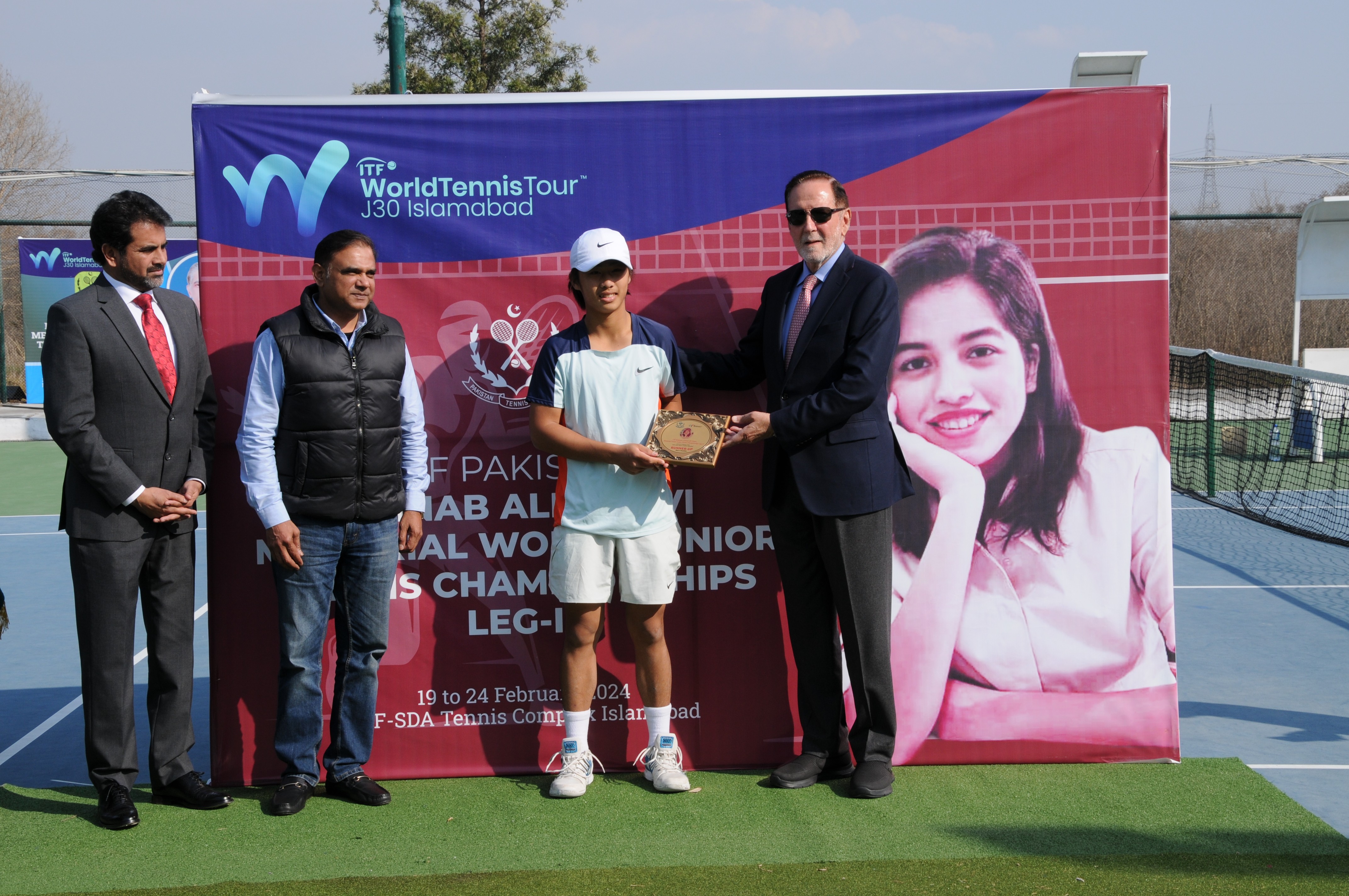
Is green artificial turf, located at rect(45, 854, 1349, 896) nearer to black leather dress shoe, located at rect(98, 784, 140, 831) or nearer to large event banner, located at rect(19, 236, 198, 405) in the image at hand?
black leather dress shoe, located at rect(98, 784, 140, 831)

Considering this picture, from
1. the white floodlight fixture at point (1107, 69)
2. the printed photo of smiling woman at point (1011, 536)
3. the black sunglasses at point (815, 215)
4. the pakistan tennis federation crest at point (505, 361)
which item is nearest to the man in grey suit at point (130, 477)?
the pakistan tennis federation crest at point (505, 361)

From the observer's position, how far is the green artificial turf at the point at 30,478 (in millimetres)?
11172

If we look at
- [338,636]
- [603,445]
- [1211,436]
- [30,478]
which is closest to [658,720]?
[603,445]

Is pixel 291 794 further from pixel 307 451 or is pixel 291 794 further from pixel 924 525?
pixel 924 525

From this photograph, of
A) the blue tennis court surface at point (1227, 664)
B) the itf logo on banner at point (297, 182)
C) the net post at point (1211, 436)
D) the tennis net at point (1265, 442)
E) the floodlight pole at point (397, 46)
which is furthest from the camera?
the net post at point (1211, 436)

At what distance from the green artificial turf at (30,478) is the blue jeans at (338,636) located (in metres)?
7.51

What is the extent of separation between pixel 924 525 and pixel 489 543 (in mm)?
1607

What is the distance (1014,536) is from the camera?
4.10 meters

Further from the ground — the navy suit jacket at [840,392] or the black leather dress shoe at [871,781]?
the navy suit jacket at [840,392]

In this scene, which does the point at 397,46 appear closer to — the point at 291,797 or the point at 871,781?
the point at 291,797

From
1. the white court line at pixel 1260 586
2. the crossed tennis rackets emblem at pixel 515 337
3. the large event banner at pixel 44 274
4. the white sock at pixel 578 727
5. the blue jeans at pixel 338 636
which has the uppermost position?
the large event banner at pixel 44 274

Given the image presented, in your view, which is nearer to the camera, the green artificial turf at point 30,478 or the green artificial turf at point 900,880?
the green artificial turf at point 900,880

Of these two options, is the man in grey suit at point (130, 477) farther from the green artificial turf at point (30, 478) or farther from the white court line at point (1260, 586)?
the green artificial turf at point (30, 478)

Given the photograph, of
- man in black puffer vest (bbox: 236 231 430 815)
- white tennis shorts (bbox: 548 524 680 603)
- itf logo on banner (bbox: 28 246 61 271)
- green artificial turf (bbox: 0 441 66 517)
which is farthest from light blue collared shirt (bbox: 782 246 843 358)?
itf logo on banner (bbox: 28 246 61 271)
